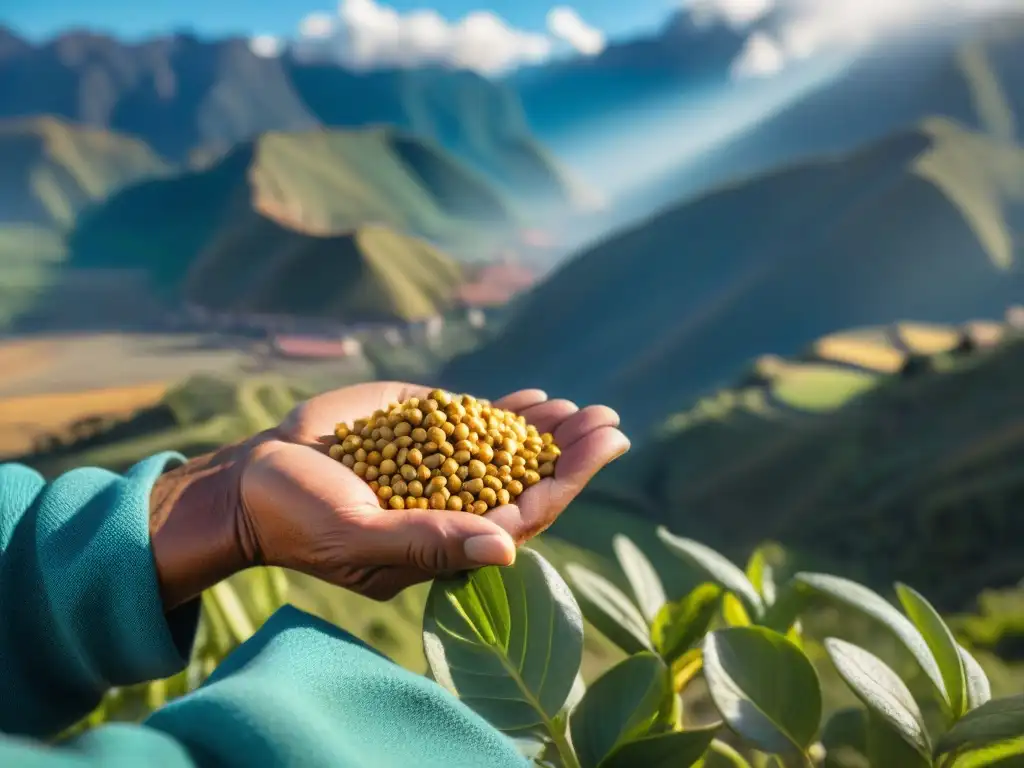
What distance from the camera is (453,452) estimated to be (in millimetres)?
607

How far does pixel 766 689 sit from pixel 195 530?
404 mm

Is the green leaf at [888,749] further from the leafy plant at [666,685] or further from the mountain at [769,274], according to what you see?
the mountain at [769,274]

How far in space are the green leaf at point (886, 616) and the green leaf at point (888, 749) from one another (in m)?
0.03

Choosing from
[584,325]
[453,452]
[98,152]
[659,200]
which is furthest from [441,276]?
[453,452]

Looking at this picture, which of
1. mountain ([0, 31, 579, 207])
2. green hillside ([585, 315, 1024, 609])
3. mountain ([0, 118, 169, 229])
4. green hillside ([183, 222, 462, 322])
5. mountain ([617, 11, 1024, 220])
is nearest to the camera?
green hillside ([585, 315, 1024, 609])

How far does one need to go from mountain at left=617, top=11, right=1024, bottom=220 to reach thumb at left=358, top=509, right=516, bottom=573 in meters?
11.9

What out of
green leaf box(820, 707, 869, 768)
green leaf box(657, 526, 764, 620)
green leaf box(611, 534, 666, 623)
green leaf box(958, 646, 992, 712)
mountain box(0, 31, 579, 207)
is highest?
mountain box(0, 31, 579, 207)

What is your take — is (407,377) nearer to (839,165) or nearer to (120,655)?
(120,655)

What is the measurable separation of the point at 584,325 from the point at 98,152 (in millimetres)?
8001

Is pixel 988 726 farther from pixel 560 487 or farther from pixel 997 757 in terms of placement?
pixel 560 487

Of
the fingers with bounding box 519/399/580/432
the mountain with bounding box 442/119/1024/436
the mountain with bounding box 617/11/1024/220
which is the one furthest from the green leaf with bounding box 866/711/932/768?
the mountain with bounding box 617/11/1024/220

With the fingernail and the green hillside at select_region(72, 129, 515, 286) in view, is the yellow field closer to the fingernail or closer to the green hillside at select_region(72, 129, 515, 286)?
the green hillside at select_region(72, 129, 515, 286)

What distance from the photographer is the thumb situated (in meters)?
0.43

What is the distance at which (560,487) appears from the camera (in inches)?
22.5
